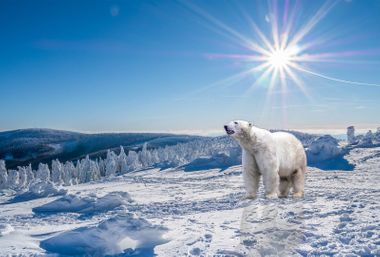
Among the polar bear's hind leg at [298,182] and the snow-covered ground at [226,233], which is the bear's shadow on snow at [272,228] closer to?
the snow-covered ground at [226,233]

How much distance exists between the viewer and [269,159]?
9711mm

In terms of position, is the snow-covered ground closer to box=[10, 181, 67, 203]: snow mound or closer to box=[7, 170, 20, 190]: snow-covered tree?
box=[10, 181, 67, 203]: snow mound

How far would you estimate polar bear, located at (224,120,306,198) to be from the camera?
972cm

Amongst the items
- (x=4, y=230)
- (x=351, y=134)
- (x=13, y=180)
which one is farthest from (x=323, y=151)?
(x=13, y=180)

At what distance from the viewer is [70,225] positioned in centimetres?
930

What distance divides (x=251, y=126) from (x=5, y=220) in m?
8.40

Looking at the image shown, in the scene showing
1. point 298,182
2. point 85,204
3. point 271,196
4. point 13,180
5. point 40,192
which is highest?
point 298,182

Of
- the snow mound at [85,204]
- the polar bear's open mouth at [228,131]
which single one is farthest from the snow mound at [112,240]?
the snow mound at [85,204]

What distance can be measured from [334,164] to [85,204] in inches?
878

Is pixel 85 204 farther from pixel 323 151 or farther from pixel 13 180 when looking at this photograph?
pixel 13 180

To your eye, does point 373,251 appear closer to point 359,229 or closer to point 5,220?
point 359,229

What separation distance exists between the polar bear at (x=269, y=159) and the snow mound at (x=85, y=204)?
4707mm

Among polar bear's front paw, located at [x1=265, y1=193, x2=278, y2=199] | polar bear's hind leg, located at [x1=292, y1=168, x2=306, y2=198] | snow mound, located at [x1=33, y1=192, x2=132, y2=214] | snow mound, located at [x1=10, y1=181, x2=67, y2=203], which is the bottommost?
snow mound, located at [x1=10, y1=181, x2=67, y2=203]

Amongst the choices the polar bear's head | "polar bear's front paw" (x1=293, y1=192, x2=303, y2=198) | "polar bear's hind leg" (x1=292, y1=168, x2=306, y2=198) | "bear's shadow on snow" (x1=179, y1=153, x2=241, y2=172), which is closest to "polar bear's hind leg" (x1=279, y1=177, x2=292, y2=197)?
"polar bear's hind leg" (x1=292, y1=168, x2=306, y2=198)
